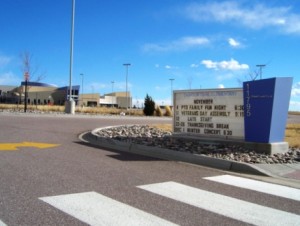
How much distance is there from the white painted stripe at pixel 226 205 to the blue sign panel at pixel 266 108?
15.5ft

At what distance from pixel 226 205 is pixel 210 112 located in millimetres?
7121

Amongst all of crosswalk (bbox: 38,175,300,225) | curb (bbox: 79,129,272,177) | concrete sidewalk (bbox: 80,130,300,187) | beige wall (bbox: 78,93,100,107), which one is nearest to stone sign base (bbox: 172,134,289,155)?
concrete sidewalk (bbox: 80,130,300,187)

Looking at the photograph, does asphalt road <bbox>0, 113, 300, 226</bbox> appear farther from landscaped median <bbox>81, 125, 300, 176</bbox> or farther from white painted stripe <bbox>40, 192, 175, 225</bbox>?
landscaped median <bbox>81, 125, 300, 176</bbox>

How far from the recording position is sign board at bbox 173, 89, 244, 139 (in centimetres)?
1228

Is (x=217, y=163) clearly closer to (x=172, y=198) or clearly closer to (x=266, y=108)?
(x=266, y=108)

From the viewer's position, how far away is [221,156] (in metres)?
10.5

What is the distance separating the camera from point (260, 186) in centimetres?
764

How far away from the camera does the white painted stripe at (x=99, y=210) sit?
201 inches

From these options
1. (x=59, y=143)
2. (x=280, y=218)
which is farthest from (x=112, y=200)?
(x=59, y=143)

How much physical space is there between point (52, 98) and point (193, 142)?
3746 inches

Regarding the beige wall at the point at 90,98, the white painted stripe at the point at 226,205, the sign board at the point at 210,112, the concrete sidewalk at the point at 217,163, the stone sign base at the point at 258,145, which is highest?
the beige wall at the point at 90,98

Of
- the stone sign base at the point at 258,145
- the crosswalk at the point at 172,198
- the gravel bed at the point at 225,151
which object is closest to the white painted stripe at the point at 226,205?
the crosswalk at the point at 172,198

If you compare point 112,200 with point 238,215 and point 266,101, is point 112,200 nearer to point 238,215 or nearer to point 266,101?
point 238,215

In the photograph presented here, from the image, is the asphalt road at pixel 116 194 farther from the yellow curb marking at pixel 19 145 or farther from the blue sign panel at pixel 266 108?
the blue sign panel at pixel 266 108
